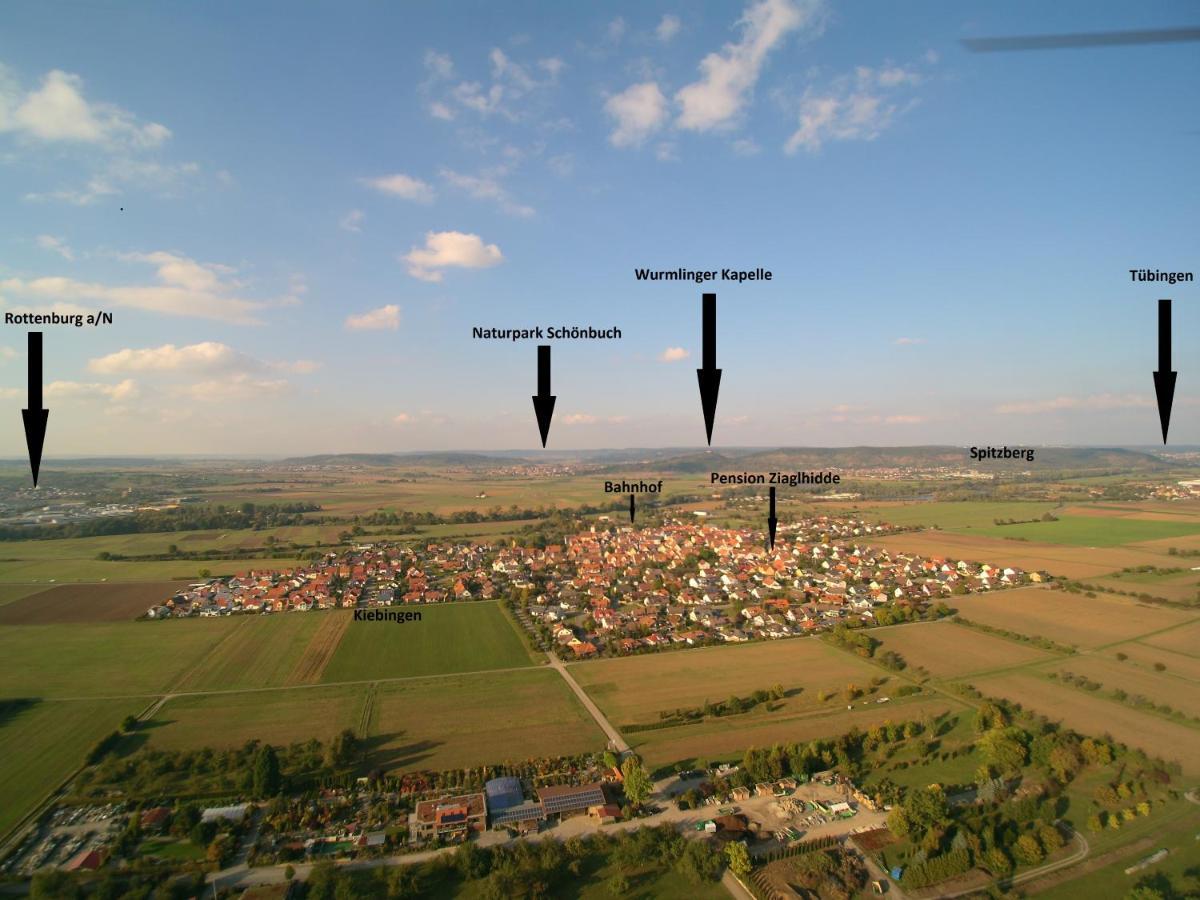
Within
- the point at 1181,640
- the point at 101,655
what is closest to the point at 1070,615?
the point at 1181,640

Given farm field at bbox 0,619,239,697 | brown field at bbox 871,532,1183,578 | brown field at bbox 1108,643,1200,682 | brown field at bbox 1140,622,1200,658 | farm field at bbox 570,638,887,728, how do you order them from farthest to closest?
1. brown field at bbox 871,532,1183,578
2. brown field at bbox 1140,622,1200,658
3. brown field at bbox 1108,643,1200,682
4. farm field at bbox 0,619,239,697
5. farm field at bbox 570,638,887,728

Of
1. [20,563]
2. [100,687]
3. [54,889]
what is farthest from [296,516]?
[54,889]

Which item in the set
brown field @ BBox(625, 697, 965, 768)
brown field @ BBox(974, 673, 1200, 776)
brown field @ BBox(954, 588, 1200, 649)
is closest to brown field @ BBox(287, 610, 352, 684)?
brown field @ BBox(625, 697, 965, 768)

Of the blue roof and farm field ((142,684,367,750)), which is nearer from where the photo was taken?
the blue roof

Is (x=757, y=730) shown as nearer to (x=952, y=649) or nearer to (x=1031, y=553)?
(x=952, y=649)

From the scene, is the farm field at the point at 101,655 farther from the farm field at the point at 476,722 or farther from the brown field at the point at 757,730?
the brown field at the point at 757,730

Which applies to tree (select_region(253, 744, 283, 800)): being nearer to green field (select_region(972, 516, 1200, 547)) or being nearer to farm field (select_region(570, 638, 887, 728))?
farm field (select_region(570, 638, 887, 728))
